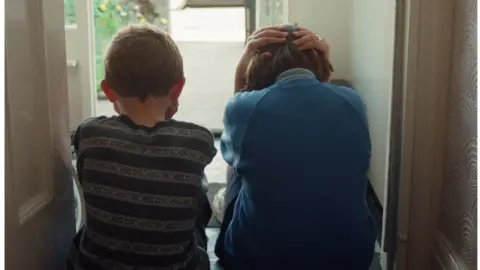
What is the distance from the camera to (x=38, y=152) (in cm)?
139

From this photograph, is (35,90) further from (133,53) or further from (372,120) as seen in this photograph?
(372,120)

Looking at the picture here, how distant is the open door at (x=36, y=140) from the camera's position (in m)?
1.22

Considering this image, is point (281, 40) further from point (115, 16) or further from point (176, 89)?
point (115, 16)

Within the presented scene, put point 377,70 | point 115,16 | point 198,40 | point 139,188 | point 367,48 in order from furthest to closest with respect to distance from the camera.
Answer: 1. point 198,40
2. point 115,16
3. point 367,48
4. point 377,70
5. point 139,188

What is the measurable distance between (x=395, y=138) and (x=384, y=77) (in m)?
0.62

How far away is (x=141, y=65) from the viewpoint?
1.42 m

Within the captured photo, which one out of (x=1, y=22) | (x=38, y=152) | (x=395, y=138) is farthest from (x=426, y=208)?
(x=1, y=22)

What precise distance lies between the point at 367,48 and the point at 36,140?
1866 millimetres

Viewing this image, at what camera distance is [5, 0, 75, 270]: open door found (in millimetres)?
1225

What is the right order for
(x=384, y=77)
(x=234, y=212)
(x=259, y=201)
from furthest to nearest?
(x=384, y=77), (x=234, y=212), (x=259, y=201)

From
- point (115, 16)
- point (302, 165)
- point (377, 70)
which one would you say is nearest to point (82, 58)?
point (115, 16)

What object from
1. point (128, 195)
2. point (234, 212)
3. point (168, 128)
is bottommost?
point (234, 212)

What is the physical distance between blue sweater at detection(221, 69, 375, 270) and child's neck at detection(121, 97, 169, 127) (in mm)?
182

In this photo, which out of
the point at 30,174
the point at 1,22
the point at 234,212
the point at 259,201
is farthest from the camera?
the point at 234,212
